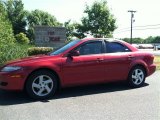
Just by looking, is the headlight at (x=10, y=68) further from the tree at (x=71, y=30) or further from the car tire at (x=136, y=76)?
the tree at (x=71, y=30)

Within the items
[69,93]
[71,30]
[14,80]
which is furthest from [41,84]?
[71,30]

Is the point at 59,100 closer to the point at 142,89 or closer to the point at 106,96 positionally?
the point at 106,96

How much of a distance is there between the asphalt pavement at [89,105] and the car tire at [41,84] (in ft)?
0.62

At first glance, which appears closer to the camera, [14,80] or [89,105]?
[89,105]

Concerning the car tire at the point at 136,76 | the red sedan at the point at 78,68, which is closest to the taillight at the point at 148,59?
the red sedan at the point at 78,68

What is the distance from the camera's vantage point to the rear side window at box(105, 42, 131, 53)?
29.4ft

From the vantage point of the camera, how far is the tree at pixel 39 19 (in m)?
72.2

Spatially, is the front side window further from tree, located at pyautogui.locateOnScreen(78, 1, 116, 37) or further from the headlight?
tree, located at pyautogui.locateOnScreen(78, 1, 116, 37)

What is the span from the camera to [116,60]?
8.82 metres

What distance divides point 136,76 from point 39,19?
6978cm

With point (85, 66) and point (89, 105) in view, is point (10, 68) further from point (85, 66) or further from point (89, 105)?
point (89, 105)

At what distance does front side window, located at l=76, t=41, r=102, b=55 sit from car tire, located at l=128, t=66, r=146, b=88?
1136mm

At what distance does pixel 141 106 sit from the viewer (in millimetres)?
7094

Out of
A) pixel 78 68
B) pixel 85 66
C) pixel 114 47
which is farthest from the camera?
pixel 114 47
